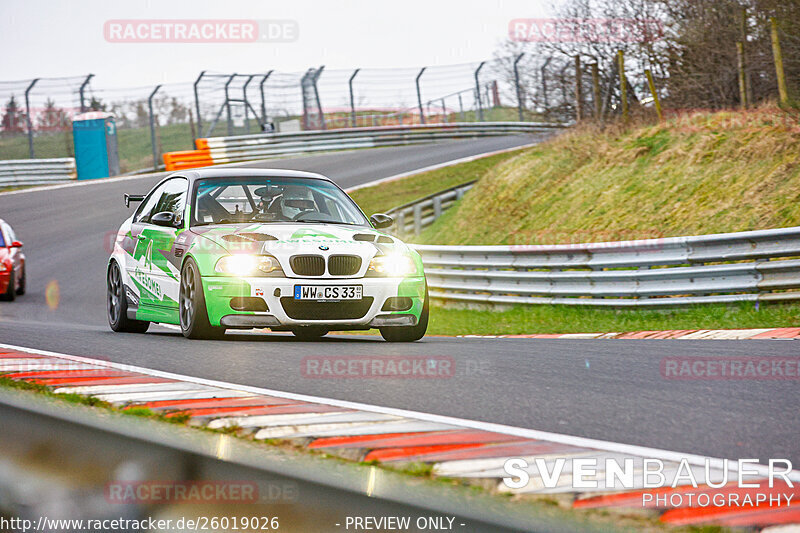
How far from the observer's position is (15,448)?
3.64 m

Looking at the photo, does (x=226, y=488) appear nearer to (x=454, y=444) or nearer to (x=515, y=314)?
(x=454, y=444)

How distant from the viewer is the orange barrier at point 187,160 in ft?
104

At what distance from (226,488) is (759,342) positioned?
6.11m

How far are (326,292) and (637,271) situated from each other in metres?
5.22

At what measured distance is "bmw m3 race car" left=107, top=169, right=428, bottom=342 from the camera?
25.1 feet

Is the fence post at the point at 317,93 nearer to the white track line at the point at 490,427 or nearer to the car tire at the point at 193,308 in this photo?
the car tire at the point at 193,308

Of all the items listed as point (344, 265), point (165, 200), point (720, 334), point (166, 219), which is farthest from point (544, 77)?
point (344, 265)

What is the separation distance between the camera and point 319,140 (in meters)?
36.2

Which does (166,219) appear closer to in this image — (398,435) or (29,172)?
(398,435)

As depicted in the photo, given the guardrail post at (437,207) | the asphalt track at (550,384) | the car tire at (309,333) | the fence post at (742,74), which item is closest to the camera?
the asphalt track at (550,384)

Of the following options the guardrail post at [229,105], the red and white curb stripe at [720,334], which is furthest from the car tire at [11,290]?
the guardrail post at [229,105]

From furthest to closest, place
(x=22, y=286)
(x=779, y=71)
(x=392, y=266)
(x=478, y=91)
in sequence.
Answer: (x=478, y=91) → (x=22, y=286) → (x=779, y=71) → (x=392, y=266)

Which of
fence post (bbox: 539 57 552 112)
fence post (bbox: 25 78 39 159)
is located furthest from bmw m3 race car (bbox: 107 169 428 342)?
fence post (bbox: 25 78 39 159)

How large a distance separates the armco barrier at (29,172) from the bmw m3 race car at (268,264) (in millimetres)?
23872
